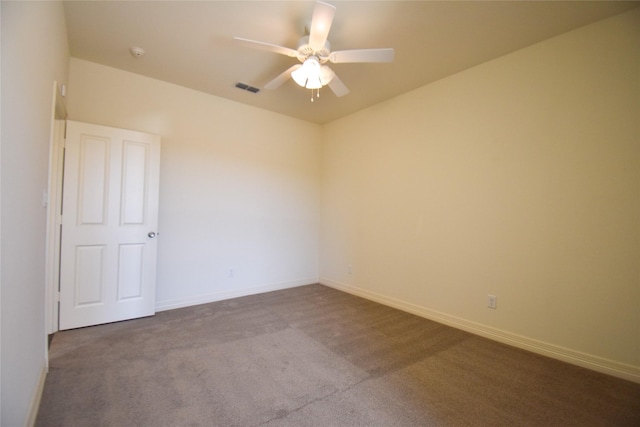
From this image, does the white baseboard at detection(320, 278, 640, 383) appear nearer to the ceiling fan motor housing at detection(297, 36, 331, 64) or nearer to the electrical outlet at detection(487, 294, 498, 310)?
the electrical outlet at detection(487, 294, 498, 310)

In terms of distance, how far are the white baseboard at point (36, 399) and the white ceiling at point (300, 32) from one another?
8.69 ft

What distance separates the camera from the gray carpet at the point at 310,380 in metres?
1.60

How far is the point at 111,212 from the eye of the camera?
2863 mm

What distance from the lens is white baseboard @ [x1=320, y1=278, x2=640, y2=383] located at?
2.04 meters

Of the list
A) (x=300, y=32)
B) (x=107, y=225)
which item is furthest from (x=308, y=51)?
(x=107, y=225)

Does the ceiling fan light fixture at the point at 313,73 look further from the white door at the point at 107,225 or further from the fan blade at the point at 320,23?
the white door at the point at 107,225

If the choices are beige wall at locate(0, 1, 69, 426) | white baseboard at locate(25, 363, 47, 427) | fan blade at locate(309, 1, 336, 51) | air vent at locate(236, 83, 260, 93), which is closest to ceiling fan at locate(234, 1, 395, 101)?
fan blade at locate(309, 1, 336, 51)

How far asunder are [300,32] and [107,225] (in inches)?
104

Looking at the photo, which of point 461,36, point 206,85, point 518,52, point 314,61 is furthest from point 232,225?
point 518,52

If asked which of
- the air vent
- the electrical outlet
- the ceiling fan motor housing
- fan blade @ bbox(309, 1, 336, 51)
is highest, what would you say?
→ the air vent

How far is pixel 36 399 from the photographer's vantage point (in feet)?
5.23

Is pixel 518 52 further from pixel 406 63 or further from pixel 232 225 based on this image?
pixel 232 225

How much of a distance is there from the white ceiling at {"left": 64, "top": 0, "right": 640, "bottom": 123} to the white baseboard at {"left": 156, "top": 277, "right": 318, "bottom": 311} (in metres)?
2.64

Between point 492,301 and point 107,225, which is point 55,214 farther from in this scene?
point 492,301
